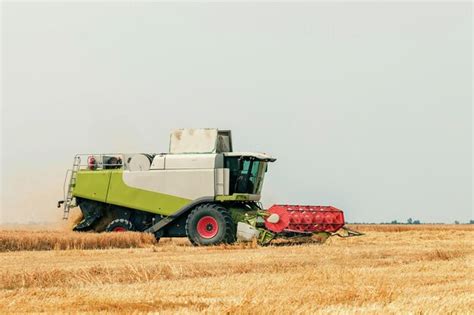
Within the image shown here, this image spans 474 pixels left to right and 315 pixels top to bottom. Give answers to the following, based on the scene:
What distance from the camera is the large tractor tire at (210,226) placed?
22312mm

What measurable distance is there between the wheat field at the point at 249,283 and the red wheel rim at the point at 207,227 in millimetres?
4851

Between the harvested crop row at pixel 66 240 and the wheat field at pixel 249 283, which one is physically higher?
the wheat field at pixel 249 283

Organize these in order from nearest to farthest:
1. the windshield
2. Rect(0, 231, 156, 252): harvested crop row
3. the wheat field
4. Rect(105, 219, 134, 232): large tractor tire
Answer: the wheat field
Rect(0, 231, 156, 252): harvested crop row
the windshield
Rect(105, 219, 134, 232): large tractor tire

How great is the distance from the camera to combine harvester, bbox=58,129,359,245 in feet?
73.2

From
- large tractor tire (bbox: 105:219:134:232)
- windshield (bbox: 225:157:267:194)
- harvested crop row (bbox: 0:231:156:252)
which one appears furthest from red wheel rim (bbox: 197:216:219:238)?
large tractor tire (bbox: 105:219:134:232)

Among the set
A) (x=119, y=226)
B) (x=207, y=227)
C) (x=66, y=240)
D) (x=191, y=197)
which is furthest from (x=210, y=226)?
(x=66, y=240)

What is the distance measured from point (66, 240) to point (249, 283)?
10.2 m

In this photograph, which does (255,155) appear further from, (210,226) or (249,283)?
(249,283)

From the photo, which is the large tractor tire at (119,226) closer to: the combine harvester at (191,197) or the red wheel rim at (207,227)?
the combine harvester at (191,197)

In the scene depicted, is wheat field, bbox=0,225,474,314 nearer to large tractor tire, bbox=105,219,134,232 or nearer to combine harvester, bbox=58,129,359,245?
combine harvester, bbox=58,129,359,245

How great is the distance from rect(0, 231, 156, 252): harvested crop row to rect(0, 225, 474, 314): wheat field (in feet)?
6.91

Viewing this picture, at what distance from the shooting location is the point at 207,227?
74.7 feet

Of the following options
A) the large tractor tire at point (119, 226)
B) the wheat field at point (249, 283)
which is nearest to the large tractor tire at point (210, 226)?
the large tractor tire at point (119, 226)

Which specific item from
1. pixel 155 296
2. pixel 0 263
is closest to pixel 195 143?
pixel 0 263
